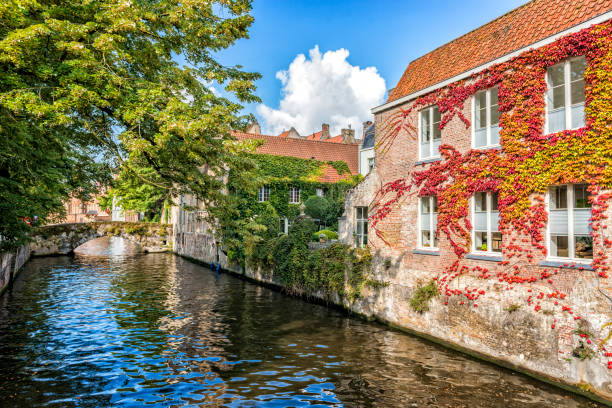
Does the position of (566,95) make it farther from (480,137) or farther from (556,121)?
(480,137)

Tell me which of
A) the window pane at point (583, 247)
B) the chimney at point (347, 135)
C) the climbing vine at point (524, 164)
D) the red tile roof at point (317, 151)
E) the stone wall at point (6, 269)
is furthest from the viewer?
the chimney at point (347, 135)

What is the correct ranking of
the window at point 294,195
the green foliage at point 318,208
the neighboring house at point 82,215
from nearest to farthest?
the green foliage at point 318,208 → the window at point 294,195 → the neighboring house at point 82,215

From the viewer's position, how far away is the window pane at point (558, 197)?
8960 millimetres

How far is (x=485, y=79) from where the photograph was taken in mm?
10711

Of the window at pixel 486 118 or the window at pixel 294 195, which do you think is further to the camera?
the window at pixel 294 195

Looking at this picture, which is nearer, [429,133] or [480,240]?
[480,240]

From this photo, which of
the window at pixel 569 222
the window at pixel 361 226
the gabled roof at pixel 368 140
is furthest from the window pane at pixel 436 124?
the gabled roof at pixel 368 140

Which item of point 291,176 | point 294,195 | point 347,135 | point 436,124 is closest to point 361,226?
point 436,124

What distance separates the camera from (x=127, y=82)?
7.76 metres

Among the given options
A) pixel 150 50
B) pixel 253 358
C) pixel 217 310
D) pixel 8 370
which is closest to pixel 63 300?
pixel 217 310

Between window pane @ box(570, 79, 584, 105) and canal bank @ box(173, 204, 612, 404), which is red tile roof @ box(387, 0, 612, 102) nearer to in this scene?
window pane @ box(570, 79, 584, 105)

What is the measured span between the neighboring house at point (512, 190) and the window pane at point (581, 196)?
28 mm

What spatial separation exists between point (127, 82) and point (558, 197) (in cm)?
932

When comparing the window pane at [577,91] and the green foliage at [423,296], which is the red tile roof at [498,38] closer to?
the window pane at [577,91]
